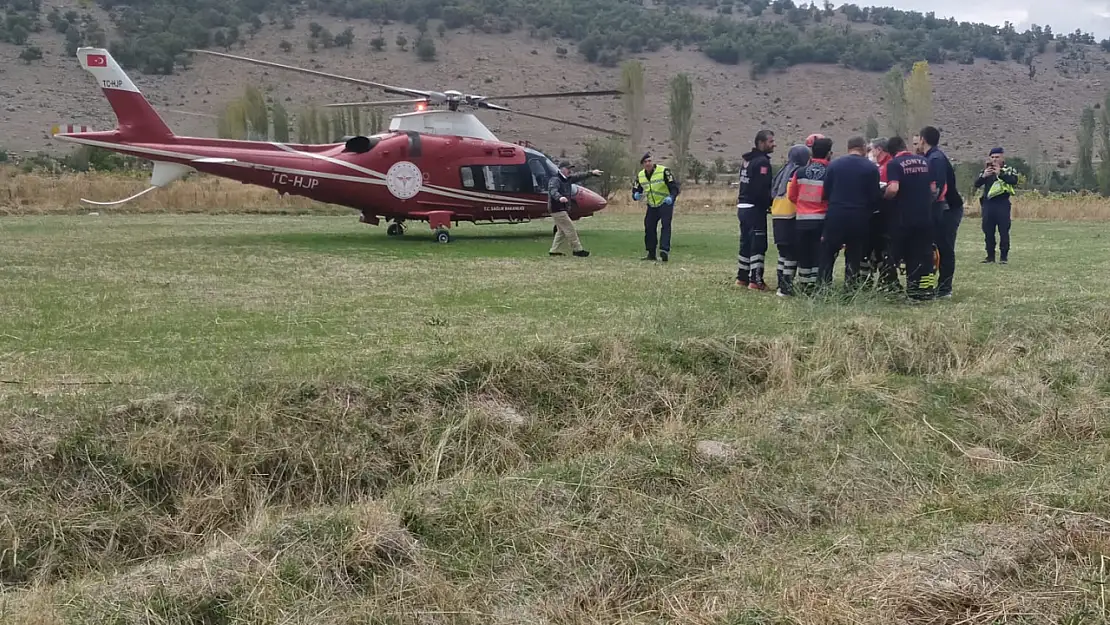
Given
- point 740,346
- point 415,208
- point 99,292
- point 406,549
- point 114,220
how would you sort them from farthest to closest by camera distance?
point 114,220 < point 415,208 < point 99,292 < point 740,346 < point 406,549

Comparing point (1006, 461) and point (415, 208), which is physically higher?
point (415, 208)

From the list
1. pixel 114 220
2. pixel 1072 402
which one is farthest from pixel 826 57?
pixel 1072 402

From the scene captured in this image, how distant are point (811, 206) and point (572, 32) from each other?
277 ft

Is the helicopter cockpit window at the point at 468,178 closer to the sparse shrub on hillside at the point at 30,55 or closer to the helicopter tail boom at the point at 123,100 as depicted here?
the helicopter tail boom at the point at 123,100

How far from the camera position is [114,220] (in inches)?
761

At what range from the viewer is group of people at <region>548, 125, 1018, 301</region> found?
822 cm

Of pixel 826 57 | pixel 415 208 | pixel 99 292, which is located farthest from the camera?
pixel 826 57

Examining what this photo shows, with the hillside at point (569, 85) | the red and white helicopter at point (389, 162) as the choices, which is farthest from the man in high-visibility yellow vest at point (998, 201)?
the hillside at point (569, 85)

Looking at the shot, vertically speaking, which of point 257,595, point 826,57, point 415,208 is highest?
point 826,57

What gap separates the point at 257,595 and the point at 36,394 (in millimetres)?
2273

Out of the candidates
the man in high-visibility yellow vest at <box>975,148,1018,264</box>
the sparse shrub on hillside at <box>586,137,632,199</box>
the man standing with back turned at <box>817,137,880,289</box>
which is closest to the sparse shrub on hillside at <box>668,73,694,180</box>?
the sparse shrub on hillside at <box>586,137,632,199</box>

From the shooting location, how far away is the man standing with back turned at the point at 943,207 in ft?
28.1

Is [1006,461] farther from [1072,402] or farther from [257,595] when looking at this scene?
[257,595]

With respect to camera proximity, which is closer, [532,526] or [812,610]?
[812,610]
